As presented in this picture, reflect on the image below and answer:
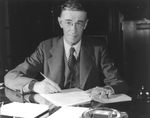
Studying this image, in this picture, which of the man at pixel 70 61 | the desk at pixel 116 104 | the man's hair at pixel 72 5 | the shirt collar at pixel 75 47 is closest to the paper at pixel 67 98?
the desk at pixel 116 104

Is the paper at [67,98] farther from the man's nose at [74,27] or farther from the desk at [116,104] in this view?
the man's nose at [74,27]

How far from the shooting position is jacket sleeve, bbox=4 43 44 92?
106 cm

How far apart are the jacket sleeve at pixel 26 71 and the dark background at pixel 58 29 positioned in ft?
0.09

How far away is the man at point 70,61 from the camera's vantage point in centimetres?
109

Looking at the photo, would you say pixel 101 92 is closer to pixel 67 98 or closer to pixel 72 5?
pixel 67 98

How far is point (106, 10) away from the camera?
112cm

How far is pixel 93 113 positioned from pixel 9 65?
69 cm

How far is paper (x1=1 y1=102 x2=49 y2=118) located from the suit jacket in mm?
366

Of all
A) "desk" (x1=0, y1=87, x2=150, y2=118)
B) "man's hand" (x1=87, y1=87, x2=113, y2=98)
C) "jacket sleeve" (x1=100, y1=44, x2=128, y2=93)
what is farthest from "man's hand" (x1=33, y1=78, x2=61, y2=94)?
"jacket sleeve" (x1=100, y1=44, x2=128, y2=93)

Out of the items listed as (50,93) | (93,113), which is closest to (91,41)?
(50,93)

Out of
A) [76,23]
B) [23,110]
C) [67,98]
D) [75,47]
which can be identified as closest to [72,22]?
[76,23]

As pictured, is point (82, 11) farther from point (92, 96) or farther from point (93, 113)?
point (93, 113)

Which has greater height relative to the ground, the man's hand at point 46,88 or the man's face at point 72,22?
the man's face at point 72,22

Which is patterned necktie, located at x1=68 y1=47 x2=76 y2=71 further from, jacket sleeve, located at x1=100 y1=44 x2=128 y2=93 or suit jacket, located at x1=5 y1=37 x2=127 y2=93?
jacket sleeve, located at x1=100 y1=44 x2=128 y2=93
